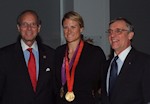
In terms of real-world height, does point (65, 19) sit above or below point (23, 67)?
above

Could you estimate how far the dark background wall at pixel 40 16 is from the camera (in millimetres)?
5129

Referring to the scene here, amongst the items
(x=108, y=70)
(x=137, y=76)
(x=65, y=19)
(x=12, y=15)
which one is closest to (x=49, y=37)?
(x=12, y=15)

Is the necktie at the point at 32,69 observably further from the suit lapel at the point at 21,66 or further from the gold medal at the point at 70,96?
the gold medal at the point at 70,96

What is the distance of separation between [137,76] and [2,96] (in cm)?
137

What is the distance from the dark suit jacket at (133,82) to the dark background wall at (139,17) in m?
3.25

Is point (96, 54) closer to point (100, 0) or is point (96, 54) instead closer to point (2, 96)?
point (2, 96)

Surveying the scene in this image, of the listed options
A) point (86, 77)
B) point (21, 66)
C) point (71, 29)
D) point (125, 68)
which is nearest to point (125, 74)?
point (125, 68)

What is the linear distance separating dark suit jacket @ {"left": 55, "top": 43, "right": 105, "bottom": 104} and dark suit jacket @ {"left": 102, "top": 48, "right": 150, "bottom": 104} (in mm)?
398

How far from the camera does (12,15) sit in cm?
520

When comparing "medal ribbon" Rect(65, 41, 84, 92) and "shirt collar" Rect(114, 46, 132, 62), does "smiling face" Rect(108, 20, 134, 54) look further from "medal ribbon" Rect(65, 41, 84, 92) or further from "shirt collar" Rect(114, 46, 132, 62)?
"medal ribbon" Rect(65, 41, 84, 92)

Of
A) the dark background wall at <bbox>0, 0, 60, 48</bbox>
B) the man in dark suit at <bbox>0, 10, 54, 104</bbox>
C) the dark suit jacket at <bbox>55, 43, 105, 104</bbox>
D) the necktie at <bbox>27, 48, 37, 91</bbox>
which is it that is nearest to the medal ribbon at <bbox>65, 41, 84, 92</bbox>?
the dark suit jacket at <bbox>55, 43, 105, 104</bbox>

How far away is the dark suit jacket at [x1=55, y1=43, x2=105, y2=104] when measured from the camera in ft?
11.2

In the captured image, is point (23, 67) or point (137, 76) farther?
point (23, 67)

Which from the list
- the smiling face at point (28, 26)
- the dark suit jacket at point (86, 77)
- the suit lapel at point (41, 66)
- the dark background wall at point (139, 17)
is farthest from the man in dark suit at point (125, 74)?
the dark background wall at point (139, 17)
